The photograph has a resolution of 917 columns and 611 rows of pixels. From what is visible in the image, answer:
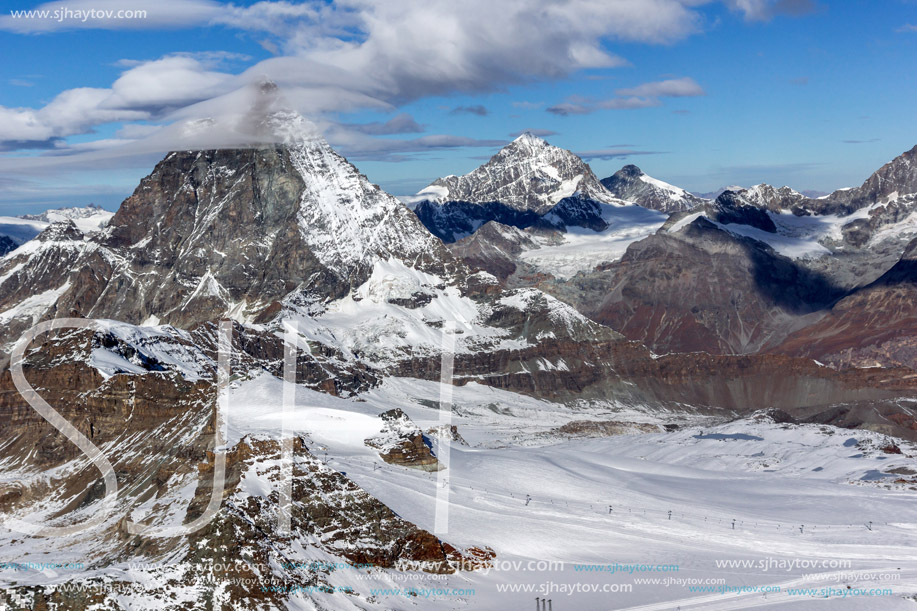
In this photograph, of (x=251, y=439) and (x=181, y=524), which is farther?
(x=251, y=439)

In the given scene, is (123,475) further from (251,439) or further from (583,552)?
(583,552)

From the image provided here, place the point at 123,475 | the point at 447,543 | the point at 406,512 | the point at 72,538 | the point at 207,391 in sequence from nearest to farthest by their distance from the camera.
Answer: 1. the point at 447,543
2. the point at 406,512
3. the point at 72,538
4. the point at 123,475
5. the point at 207,391

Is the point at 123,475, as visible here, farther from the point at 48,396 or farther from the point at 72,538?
the point at 48,396

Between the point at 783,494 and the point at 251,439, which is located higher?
the point at 251,439

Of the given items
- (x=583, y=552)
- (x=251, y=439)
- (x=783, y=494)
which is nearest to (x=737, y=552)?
(x=583, y=552)

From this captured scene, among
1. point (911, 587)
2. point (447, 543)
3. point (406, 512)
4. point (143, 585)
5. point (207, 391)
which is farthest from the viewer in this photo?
point (207, 391)

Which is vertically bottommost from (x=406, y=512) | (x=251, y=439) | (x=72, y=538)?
(x=72, y=538)

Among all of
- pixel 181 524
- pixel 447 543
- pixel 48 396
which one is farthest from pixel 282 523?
pixel 48 396
